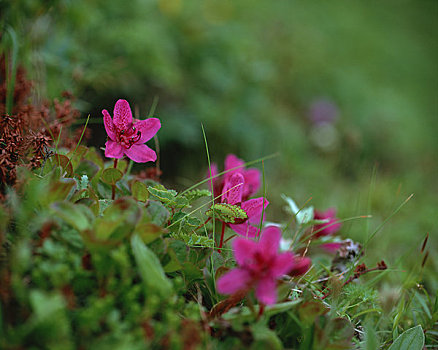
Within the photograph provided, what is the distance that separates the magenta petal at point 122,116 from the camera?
1014mm

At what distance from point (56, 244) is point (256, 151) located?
264 cm

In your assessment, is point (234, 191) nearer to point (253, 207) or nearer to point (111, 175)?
point (253, 207)

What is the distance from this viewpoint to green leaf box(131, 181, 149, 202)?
101 centimetres

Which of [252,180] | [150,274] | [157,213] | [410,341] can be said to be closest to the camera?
[150,274]

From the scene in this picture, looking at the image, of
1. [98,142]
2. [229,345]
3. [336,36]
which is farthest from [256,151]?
[336,36]

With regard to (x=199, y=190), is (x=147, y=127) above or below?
above

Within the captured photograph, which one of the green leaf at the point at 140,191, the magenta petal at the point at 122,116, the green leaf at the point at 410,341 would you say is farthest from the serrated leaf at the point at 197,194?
the green leaf at the point at 410,341

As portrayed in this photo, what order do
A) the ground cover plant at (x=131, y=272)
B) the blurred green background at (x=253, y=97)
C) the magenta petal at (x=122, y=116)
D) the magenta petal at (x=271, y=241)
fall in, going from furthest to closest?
the blurred green background at (x=253, y=97), the magenta petal at (x=122, y=116), the magenta petal at (x=271, y=241), the ground cover plant at (x=131, y=272)

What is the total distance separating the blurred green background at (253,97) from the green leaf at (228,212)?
1.84ft

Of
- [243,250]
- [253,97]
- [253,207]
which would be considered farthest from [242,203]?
[253,97]

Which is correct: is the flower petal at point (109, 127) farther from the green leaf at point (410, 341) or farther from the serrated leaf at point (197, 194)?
the green leaf at point (410, 341)

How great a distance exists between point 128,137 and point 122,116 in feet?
0.19

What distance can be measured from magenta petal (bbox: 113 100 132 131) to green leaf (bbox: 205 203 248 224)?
30 cm

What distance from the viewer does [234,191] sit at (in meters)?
1.04
